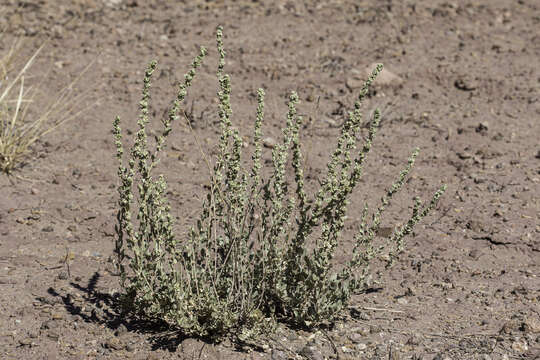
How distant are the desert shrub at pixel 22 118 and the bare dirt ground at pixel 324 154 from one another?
109 millimetres

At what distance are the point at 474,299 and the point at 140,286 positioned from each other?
65.3 inches

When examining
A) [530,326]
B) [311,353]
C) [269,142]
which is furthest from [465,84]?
[311,353]

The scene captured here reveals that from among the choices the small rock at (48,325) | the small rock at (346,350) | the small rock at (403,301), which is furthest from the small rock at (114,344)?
the small rock at (403,301)

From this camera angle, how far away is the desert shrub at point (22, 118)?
443 cm

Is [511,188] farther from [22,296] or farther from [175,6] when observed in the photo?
[175,6]

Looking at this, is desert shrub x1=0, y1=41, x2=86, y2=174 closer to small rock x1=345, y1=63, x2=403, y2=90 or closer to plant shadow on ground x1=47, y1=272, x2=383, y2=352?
plant shadow on ground x1=47, y1=272, x2=383, y2=352

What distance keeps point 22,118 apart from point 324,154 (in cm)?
208

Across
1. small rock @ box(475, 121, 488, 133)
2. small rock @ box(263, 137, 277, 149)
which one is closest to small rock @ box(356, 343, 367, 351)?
small rock @ box(263, 137, 277, 149)

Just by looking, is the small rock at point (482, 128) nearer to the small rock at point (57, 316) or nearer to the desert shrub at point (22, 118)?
the desert shrub at point (22, 118)

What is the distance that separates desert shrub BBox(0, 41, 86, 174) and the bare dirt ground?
0.36 ft

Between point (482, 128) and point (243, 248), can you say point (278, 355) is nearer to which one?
point (243, 248)

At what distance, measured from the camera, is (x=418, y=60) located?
6000mm

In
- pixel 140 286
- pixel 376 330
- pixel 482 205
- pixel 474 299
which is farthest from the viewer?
pixel 482 205

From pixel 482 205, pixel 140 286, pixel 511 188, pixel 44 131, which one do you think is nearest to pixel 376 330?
pixel 140 286
